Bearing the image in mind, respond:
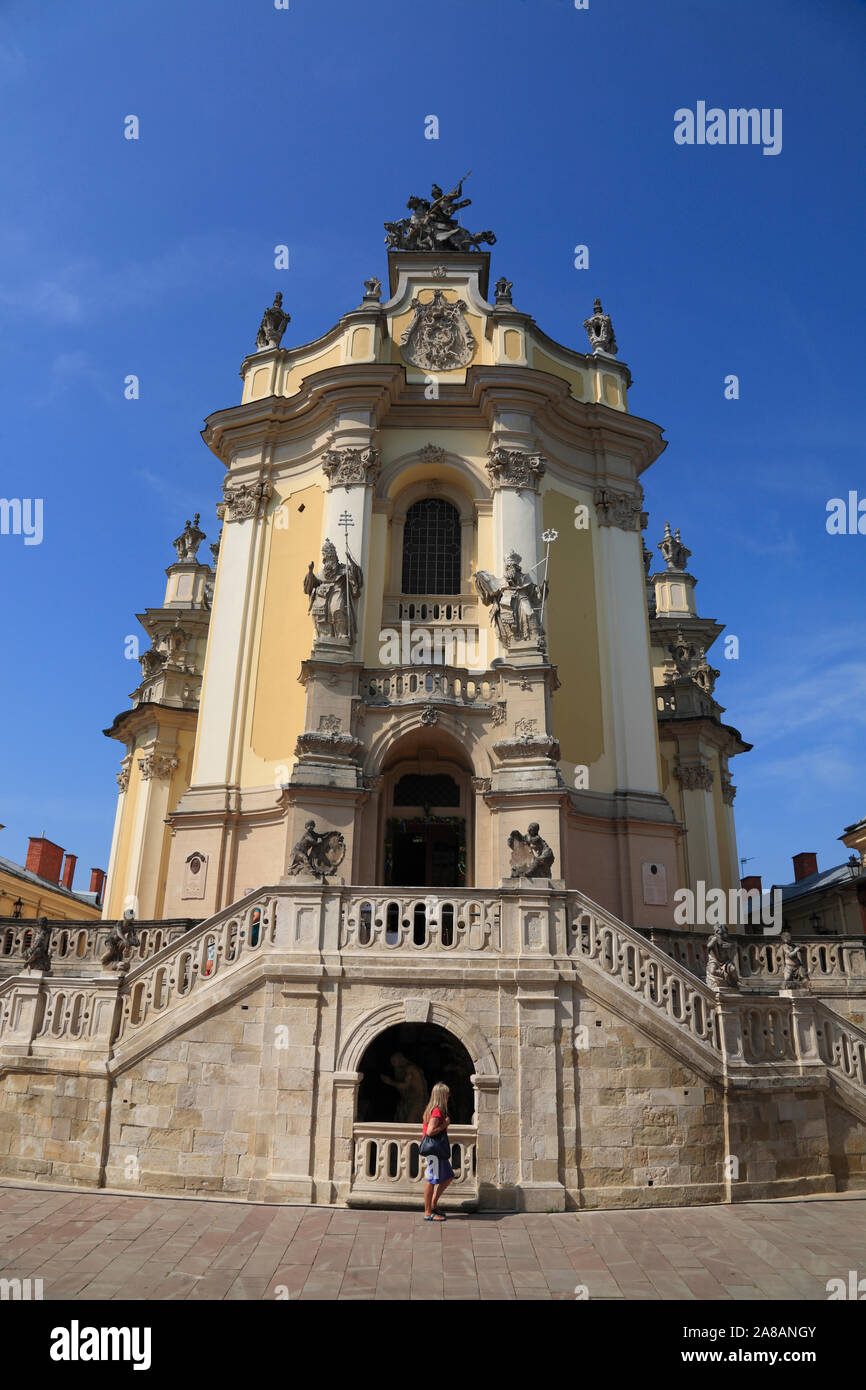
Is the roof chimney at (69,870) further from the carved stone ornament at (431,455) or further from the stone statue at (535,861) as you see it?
the stone statue at (535,861)

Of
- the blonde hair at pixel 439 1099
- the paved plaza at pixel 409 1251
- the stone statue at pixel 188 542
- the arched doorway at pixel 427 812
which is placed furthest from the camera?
the stone statue at pixel 188 542

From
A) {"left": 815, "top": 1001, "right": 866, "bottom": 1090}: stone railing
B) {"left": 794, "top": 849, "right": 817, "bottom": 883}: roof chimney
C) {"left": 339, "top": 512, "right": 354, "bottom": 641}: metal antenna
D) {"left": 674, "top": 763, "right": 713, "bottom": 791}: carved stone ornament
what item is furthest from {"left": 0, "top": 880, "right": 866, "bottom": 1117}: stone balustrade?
{"left": 794, "top": 849, "right": 817, "bottom": 883}: roof chimney

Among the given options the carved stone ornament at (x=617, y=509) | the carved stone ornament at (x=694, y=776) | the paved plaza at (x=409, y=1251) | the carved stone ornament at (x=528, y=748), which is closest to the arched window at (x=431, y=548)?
the carved stone ornament at (x=617, y=509)

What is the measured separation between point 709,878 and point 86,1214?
896 inches

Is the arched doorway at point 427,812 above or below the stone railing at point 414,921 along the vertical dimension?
above

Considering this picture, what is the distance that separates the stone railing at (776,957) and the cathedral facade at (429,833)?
0.67 feet

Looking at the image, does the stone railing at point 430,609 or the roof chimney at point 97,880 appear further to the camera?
the roof chimney at point 97,880

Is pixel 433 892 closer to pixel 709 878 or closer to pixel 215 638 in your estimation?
pixel 215 638

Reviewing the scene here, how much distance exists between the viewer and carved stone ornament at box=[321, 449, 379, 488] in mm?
23906

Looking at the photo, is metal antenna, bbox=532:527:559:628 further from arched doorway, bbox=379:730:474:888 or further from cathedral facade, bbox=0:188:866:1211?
arched doorway, bbox=379:730:474:888

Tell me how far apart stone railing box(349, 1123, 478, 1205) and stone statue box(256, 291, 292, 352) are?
2330cm

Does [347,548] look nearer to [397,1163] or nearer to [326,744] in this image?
[326,744]

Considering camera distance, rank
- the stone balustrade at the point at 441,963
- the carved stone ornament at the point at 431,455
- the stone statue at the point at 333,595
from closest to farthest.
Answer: the stone balustrade at the point at 441,963 < the stone statue at the point at 333,595 < the carved stone ornament at the point at 431,455

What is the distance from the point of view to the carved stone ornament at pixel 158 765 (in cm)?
3080
